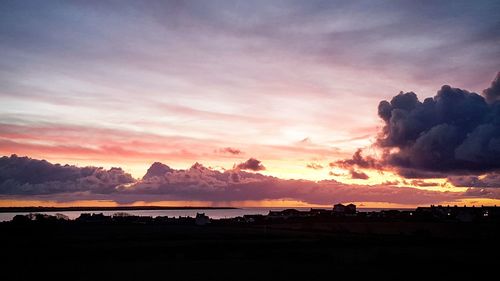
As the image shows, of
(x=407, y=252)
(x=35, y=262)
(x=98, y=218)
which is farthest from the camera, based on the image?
(x=98, y=218)

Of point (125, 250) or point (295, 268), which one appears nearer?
point (295, 268)

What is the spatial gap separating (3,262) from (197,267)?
716 inches

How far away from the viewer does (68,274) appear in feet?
119

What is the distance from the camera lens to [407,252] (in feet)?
174

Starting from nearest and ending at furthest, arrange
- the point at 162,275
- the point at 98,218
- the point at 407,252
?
the point at 162,275 < the point at 407,252 < the point at 98,218

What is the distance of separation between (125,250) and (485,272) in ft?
125

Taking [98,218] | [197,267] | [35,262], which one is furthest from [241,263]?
[98,218]

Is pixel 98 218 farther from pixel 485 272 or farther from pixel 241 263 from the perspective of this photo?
pixel 485 272

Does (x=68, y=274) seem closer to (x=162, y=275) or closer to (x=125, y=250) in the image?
(x=162, y=275)

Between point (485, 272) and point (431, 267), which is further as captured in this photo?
point (431, 267)

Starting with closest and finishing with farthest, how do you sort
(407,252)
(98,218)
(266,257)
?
(266,257) → (407,252) → (98,218)

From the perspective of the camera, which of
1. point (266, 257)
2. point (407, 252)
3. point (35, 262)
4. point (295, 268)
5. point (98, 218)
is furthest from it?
point (98, 218)

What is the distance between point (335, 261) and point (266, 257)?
7.36 m

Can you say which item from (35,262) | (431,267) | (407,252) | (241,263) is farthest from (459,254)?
(35,262)
